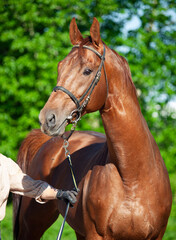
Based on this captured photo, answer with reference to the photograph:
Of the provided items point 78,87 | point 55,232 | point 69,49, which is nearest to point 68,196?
point 78,87

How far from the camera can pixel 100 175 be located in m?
2.93

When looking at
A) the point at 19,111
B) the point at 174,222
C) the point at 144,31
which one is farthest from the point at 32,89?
the point at 174,222

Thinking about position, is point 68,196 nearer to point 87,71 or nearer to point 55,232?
point 87,71

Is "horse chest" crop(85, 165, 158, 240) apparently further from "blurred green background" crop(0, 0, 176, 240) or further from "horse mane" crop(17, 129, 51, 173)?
"blurred green background" crop(0, 0, 176, 240)

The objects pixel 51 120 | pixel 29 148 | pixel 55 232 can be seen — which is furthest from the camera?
pixel 55 232

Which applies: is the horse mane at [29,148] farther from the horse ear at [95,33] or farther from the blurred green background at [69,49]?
the blurred green background at [69,49]

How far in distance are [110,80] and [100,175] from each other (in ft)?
2.42

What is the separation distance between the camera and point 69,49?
876 centimetres

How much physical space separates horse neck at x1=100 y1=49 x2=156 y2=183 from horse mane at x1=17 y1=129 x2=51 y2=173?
194 centimetres

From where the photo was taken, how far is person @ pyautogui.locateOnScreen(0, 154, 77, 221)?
8.71 ft

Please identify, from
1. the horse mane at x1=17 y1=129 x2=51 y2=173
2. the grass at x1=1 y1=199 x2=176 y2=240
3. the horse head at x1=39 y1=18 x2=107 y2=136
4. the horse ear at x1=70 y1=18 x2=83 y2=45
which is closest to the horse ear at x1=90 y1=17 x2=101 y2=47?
the horse head at x1=39 y1=18 x2=107 y2=136

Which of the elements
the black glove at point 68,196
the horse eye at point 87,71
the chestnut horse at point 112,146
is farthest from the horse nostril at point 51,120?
the black glove at point 68,196

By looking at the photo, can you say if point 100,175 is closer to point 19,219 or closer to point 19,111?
point 19,219

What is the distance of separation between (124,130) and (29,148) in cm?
219
